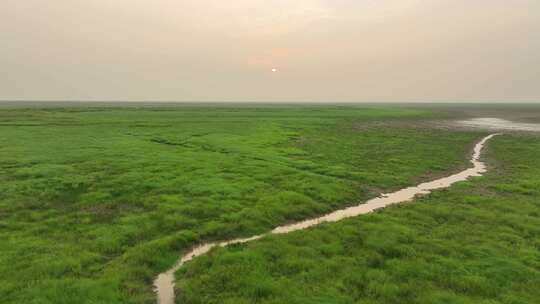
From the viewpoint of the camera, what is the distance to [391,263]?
15.0 meters

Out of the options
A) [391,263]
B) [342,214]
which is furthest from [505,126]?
[391,263]

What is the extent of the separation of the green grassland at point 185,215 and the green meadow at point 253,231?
0.09 metres

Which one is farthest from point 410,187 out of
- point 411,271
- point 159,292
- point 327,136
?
point 327,136

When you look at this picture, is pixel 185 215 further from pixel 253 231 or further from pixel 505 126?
pixel 505 126

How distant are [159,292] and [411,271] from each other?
9.27m

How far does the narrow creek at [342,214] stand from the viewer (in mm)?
13453

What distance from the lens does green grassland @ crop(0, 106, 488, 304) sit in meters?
13.3

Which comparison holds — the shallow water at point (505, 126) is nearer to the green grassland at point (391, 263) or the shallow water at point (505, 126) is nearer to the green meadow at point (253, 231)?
the green meadow at point (253, 231)

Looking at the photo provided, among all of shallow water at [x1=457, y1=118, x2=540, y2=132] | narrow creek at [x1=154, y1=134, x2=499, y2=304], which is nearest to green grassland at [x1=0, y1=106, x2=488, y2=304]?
narrow creek at [x1=154, y1=134, x2=499, y2=304]

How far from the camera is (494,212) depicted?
21828 mm

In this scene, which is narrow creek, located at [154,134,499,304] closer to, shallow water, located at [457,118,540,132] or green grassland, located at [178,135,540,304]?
green grassland, located at [178,135,540,304]

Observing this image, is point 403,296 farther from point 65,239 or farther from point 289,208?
point 65,239

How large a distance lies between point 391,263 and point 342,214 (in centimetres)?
772

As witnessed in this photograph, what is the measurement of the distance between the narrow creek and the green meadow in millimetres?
487
